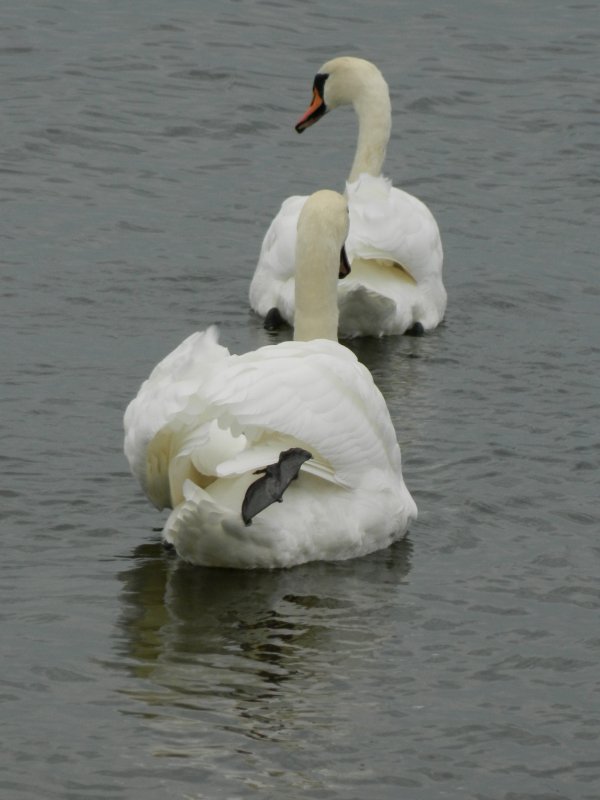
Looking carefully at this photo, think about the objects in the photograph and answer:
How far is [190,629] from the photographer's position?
7.90m

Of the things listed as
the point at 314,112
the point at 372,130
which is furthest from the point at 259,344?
the point at 314,112

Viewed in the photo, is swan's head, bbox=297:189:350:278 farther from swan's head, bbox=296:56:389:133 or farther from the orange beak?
the orange beak

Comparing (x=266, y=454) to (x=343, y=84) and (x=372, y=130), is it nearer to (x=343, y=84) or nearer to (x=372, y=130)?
(x=372, y=130)

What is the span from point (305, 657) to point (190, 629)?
1.68ft

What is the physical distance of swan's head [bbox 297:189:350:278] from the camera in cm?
961

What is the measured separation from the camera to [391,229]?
1265cm

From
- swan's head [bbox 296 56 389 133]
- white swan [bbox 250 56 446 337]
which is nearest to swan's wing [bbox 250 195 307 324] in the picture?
white swan [bbox 250 56 446 337]

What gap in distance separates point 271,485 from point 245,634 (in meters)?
0.54

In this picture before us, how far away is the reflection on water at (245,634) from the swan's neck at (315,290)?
45.1 inches

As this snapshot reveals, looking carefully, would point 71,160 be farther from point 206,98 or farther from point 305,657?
point 305,657

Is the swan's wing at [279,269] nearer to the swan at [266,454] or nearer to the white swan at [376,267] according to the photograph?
the white swan at [376,267]

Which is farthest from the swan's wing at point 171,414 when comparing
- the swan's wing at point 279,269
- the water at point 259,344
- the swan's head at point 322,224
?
the swan's wing at point 279,269

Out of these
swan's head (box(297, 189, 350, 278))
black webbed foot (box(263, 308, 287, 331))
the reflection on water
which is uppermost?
swan's head (box(297, 189, 350, 278))

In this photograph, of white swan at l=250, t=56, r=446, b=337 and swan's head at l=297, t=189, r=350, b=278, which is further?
white swan at l=250, t=56, r=446, b=337
